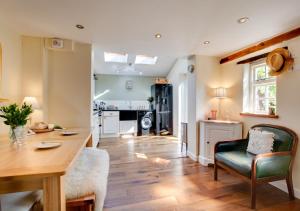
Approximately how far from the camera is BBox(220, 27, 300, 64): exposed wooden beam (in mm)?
2137

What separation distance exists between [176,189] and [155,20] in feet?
7.50

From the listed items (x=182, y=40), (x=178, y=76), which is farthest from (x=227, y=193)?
(x=178, y=76)

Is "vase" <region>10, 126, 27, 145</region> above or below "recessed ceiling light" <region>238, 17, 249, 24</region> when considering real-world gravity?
below

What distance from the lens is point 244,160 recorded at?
212cm

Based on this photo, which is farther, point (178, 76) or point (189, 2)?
point (178, 76)

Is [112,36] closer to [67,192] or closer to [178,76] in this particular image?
[67,192]

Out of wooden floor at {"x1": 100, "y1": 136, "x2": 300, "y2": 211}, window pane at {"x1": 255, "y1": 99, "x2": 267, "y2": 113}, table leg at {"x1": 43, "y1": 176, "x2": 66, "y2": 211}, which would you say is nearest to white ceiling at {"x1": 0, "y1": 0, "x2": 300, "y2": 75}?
window pane at {"x1": 255, "y1": 99, "x2": 267, "y2": 113}

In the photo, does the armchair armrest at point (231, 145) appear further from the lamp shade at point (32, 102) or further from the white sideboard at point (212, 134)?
the lamp shade at point (32, 102)

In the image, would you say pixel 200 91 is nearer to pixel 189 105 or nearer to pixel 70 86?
pixel 189 105

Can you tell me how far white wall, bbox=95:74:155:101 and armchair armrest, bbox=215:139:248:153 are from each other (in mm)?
4260

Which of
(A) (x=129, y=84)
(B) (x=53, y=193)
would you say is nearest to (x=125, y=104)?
(A) (x=129, y=84)

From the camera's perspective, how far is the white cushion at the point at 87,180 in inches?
47.0

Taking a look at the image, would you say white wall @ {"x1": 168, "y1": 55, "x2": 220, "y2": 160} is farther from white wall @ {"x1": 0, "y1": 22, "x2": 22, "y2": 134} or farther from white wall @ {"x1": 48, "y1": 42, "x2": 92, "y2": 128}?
white wall @ {"x1": 0, "y1": 22, "x2": 22, "y2": 134}

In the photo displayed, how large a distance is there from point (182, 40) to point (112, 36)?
3.77ft
